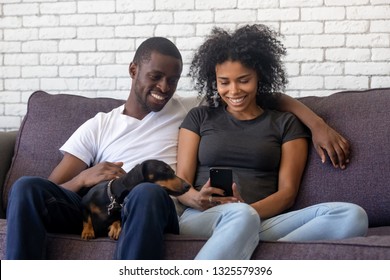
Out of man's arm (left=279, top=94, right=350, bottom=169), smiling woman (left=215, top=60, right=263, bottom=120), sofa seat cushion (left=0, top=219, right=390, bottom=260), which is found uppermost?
smiling woman (left=215, top=60, right=263, bottom=120)

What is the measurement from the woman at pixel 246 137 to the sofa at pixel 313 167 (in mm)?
136

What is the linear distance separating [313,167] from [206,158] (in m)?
0.39

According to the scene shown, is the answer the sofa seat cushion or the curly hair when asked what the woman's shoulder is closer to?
the curly hair

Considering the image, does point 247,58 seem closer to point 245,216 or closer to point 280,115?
point 280,115

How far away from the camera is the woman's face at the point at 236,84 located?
2.01m

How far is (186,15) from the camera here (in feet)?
9.00

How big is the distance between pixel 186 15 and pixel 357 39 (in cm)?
79

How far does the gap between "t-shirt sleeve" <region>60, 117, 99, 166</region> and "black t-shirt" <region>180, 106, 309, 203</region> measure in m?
0.36

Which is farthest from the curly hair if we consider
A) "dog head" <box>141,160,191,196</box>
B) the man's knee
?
the man's knee

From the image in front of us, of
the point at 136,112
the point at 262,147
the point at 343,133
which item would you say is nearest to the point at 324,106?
the point at 343,133

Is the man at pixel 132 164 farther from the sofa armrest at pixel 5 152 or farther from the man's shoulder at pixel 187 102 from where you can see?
the sofa armrest at pixel 5 152

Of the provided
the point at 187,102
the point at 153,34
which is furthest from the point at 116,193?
the point at 153,34

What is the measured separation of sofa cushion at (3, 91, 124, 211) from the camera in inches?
90.6

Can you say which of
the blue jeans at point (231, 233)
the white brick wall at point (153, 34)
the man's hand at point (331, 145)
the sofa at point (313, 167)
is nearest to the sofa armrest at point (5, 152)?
the sofa at point (313, 167)
